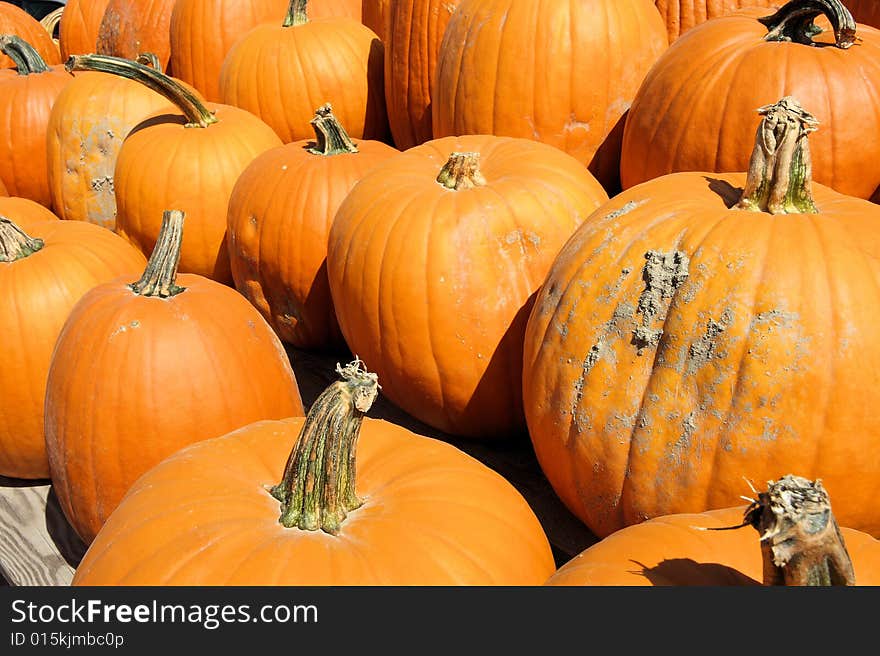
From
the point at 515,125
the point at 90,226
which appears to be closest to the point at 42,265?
the point at 90,226

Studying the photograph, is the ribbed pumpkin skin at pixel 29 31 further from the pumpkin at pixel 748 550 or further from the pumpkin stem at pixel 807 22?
the pumpkin at pixel 748 550

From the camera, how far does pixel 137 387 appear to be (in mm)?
1913

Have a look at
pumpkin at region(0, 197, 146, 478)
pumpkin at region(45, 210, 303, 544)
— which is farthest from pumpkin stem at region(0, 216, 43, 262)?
pumpkin at region(45, 210, 303, 544)

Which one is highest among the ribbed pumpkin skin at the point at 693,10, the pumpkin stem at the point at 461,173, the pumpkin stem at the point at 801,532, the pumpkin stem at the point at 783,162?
the ribbed pumpkin skin at the point at 693,10

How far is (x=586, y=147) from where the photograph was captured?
108 inches

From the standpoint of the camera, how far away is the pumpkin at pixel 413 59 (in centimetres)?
318

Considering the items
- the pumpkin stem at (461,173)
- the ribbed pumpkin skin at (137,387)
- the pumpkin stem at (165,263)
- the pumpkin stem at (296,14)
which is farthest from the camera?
the pumpkin stem at (296,14)

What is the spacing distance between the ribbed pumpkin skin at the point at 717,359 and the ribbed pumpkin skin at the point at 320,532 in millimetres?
241

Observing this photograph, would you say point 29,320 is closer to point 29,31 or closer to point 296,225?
point 296,225

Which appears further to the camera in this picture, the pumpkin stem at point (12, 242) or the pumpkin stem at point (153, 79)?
the pumpkin stem at point (153, 79)

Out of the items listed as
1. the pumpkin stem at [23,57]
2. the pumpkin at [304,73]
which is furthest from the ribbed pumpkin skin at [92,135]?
the pumpkin stem at [23,57]

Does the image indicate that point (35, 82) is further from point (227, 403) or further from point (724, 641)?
point (724, 641)

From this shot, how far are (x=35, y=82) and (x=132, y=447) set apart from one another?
2593 millimetres

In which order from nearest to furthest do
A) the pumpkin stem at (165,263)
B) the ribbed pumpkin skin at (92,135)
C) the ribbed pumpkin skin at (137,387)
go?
the ribbed pumpkin skin at (137,387) < the pumpkin stem at (165,263) < the ribbed pumpkin skin at (92,135)
